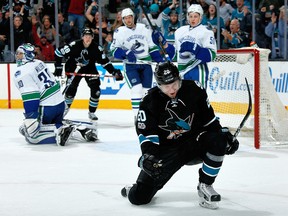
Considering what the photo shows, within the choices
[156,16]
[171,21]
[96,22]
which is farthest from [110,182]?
[96,22]

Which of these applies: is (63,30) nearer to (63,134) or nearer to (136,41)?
(136,41)

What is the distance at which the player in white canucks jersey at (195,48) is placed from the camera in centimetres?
623

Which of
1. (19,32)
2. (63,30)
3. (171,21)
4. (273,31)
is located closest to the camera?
(273,31)

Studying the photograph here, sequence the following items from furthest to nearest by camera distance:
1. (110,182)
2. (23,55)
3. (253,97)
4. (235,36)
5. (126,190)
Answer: (235,36) < (253,97) < (23,55) < (110,182) < (126,190)

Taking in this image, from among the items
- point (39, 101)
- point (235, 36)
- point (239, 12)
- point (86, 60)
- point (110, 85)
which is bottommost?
point (110, 85)

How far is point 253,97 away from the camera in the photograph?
6457 millimetres

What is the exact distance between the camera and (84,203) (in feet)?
13.3

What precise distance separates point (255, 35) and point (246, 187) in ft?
16.0

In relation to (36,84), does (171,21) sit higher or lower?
higher

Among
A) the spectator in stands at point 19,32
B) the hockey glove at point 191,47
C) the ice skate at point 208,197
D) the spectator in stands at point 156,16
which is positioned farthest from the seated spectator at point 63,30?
the ice skate at point 208,197

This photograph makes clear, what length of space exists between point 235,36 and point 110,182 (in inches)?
193

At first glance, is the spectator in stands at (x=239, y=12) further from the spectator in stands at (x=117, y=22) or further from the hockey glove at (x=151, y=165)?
the hockey glove at (x=151, y=165)

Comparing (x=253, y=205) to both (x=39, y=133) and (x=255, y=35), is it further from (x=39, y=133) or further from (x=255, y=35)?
(x=255, y=35)

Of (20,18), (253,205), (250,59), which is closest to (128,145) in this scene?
(250,59)
